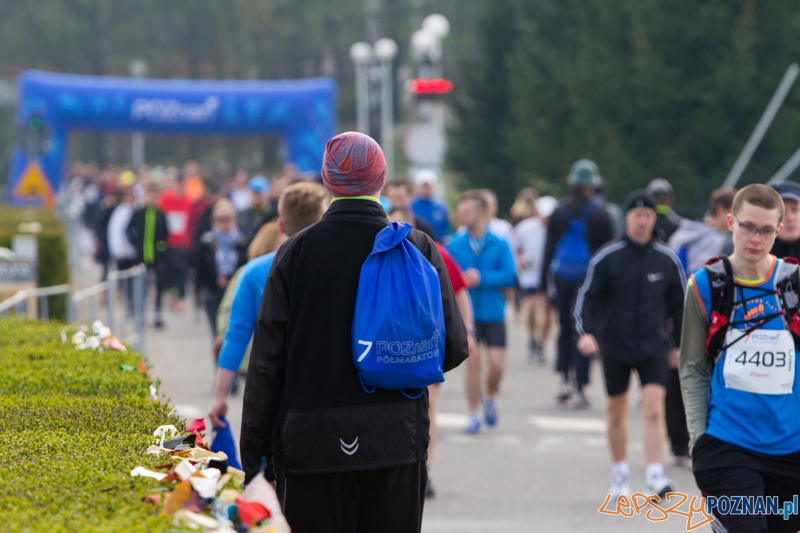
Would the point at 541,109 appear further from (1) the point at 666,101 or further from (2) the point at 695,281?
(2) the point at 695,281

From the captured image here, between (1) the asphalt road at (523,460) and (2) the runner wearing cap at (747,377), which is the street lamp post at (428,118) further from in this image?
(2) the runner wearing cap at (747,377)

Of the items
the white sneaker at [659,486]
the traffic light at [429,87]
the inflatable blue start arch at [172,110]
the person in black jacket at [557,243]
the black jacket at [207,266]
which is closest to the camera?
the white sneaker at [659,486]

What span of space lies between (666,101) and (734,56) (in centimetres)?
181

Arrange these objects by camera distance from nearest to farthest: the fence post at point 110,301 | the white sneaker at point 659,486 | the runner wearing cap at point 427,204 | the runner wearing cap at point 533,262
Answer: the white sneaker at point 659,486 < the fence post at point 110,301 < the runner wearing cap at point 427,204 < the runner wearing cap at point 533,262

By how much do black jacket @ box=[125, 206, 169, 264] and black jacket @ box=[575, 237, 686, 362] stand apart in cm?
1093

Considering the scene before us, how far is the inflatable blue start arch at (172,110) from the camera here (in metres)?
27.9

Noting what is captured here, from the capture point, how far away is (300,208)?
18.2 feet

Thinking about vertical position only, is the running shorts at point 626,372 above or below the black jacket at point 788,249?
below

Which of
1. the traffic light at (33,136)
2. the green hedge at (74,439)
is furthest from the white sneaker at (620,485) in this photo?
the traffic light at (33,136)

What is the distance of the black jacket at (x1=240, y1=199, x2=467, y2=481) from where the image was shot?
4.05 m

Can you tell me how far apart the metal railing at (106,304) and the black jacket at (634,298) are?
4.98m

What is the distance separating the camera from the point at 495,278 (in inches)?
411

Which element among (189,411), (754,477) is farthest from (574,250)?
(754,477)

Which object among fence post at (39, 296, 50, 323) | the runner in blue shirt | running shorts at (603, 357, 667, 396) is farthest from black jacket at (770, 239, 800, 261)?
fence post at (39, 296, 50, 323)
